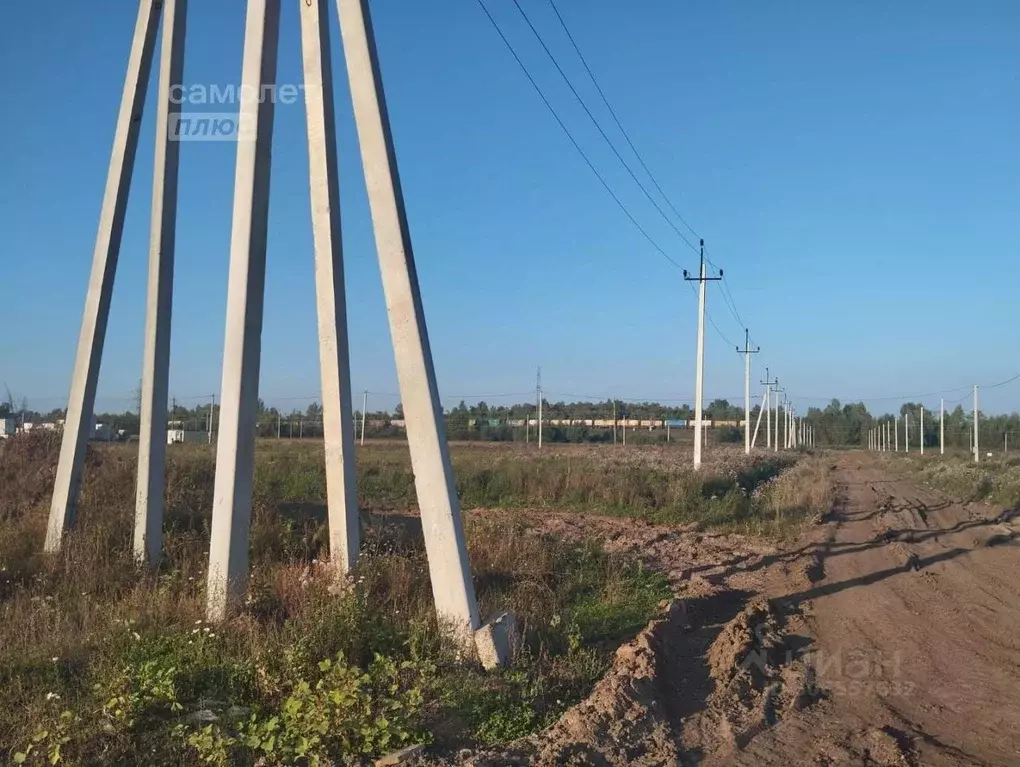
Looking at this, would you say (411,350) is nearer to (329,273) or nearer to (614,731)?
(329,273)

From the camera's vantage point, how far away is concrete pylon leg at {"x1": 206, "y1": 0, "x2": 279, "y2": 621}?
Answer: 23.4 ft

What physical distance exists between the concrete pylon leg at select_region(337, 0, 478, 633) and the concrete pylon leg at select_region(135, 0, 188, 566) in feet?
10.9

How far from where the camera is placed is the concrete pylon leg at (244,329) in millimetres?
7117

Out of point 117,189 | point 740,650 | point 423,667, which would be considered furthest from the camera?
point 117,189

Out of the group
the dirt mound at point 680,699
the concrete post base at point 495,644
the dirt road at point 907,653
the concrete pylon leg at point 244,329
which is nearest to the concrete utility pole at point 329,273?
the concrete pylon leg at point 244,329

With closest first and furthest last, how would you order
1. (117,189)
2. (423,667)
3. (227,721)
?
1. (227,721)
2. (423,667)
3. (117,189)

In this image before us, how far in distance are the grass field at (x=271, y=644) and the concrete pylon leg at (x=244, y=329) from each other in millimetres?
448

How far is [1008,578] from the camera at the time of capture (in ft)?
37.0

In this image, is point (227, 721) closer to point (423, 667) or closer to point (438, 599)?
point (423, 667)

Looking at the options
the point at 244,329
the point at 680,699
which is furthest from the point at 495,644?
the point at 244,329

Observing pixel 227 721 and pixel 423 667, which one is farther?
pixel 423 667

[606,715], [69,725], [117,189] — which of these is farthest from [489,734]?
[117,189]

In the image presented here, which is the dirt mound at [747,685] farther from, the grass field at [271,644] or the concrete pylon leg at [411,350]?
the concrete pylon leg at [411,350]

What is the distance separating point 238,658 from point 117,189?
6043mm
